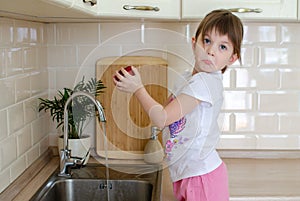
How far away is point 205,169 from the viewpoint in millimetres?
1362

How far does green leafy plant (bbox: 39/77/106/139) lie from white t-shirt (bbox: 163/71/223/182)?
0.41 metres

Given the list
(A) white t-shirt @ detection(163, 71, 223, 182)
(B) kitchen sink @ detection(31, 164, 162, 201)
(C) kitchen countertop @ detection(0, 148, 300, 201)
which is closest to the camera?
(A) white t-shirt @ detection(163, 71, 223, 182)

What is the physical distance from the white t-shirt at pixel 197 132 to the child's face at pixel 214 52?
3 cm

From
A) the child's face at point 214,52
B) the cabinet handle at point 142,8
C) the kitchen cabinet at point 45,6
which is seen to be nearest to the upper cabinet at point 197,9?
the cabinet handle at point 142,8

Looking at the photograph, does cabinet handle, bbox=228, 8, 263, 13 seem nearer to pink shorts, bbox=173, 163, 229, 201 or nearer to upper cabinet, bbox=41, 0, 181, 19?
A: upper cabinet, bbox=41, 0, 181, 19

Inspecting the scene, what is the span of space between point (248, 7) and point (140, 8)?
1.19 feet

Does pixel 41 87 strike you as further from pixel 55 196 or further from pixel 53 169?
pixel 55 196

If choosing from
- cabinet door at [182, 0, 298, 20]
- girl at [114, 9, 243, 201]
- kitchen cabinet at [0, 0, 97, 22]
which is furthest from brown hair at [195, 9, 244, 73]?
kitchen cabinet at [0, 0, 97, 22]

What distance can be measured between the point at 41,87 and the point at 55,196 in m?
0.46

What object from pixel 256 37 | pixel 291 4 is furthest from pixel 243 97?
pixel 291 4

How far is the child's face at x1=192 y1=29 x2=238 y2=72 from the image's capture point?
1.31 m

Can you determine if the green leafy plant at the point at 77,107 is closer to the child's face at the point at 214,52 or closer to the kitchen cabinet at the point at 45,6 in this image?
the kitchen cabinet at the point at 45,6

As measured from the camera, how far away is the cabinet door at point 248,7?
1.54m

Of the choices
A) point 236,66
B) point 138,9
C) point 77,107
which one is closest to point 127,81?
point 138,9
